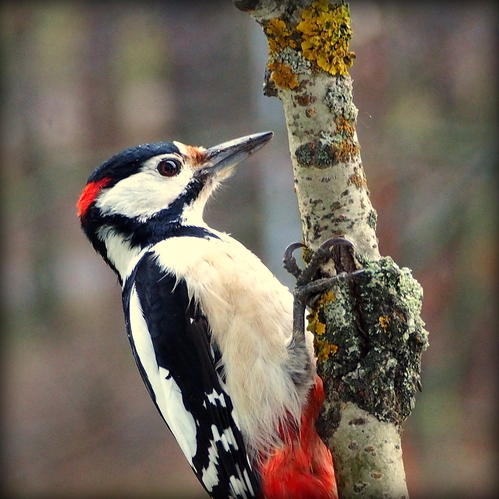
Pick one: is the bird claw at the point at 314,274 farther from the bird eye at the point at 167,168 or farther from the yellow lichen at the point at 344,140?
the bird eye at the point at 167,168

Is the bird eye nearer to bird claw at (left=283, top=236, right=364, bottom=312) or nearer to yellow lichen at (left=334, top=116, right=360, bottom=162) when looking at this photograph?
bird claw at (left=283, top=236, right=364, bottom=312)

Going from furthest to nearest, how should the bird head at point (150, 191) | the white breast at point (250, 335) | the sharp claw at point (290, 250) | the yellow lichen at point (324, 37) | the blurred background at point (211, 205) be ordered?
the blurred background at point (211, 205) < the bird head at point (150, 191) < the white breast at point (250, 335) < the sharp claw at point (290, 250) < the yellow lichen at point (324, 37)

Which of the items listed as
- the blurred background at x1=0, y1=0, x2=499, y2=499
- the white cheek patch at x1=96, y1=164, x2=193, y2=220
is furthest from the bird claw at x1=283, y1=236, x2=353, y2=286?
the blurred background at x1=0, y1=0, x2=499, y2=499

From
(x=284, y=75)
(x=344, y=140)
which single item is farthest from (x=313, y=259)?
(x=284, y=75)

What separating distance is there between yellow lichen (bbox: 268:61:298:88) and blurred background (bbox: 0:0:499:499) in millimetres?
2590

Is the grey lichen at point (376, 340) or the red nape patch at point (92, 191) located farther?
the red nape patch at point (92, 191)

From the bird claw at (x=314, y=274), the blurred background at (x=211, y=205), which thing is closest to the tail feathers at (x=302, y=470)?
the bird claw at (x=314, y=274)

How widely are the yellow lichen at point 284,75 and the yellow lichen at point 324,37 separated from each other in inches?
2.0

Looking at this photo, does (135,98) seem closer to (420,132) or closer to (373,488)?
(420,132)

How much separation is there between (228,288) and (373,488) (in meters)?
0.70

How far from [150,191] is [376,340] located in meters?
1.03

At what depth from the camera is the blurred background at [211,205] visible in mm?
4742

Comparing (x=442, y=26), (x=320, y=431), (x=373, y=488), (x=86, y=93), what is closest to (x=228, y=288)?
(x=320, y=431)

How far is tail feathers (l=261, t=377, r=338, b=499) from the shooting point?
2.21 metres
